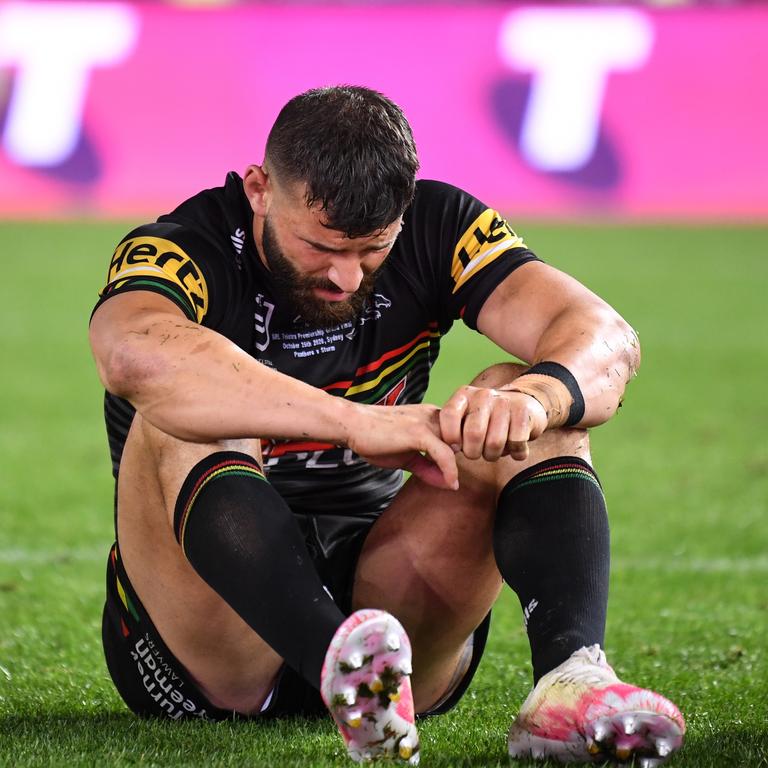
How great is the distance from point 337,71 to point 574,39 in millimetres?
2613

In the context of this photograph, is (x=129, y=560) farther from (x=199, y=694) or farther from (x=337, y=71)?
(x=337, y=71)

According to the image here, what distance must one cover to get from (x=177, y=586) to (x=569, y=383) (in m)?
0.85

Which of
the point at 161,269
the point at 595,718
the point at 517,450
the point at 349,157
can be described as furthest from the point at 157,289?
the point at 595,718

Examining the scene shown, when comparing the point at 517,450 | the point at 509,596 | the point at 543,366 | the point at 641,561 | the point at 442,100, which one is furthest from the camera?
the point at 442,100

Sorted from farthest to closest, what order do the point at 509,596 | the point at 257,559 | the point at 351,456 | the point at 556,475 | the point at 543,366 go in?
the point at 509,596
the point at 351,456
the point at 543,366
the point at 556,475
the point at 257,559

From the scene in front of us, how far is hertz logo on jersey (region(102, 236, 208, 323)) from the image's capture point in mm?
2867

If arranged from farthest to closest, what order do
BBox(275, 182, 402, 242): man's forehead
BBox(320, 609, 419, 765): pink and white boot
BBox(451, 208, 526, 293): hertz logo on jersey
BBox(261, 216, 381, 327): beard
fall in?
BBox(451, 208, 526, 293): hertz logo on jersey < BBox(261, 216, 381, 327): beard < BBox(275, 182, 402, 242): man's forehead < BBox(320, 609, 419, 765): pink and white boot

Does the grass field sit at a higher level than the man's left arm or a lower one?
lower

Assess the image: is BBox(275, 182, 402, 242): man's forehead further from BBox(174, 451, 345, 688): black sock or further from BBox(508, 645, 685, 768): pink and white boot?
BBox(508, 645, 685, 768): pink and white boot

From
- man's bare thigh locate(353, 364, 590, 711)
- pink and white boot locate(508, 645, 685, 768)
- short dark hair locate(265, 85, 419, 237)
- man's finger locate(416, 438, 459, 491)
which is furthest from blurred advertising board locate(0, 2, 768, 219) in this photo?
pink and white boot locate(508, 645, 685, 768)

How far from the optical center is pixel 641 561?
505 centimetres

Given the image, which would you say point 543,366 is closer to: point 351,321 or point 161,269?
point 351,321

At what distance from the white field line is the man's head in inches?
89.2

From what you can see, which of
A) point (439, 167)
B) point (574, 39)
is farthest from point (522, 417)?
point (574, 39)
